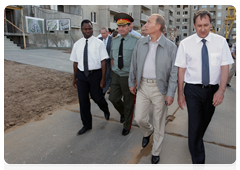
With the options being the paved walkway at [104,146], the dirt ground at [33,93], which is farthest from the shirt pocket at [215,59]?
the dirt ground at [33,93]

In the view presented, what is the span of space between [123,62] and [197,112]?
58.3 inches

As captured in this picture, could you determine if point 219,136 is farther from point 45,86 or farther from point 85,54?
point 45,86

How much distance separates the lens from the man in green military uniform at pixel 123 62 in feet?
10.3

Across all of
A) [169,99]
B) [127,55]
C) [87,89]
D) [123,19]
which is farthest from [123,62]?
[169,99]

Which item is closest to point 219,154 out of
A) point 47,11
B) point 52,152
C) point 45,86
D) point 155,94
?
point 155,94

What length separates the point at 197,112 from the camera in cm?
221

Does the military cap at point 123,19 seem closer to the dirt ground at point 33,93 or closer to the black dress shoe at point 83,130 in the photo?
the black dress shoe at point 83,130

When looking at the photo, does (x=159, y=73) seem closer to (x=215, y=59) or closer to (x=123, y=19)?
(x=215, y=59)

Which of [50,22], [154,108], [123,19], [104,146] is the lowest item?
[104,146]

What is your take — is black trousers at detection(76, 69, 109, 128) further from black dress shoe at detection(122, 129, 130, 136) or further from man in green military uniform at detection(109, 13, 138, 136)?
black dress shoe at detection(122, 129, 130, 136)

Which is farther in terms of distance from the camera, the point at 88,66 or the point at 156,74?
the point at 88,66

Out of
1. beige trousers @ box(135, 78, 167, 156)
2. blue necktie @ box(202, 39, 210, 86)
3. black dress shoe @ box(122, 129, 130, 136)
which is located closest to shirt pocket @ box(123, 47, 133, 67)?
beige trousers @ box(135, 78, 167, 156)

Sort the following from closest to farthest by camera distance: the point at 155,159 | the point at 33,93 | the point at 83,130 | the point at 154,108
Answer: the point at 155,159
the point at 154,108
the point at 83,130
the point at 33,93

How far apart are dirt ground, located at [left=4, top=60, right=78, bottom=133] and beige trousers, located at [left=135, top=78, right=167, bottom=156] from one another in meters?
2.48
